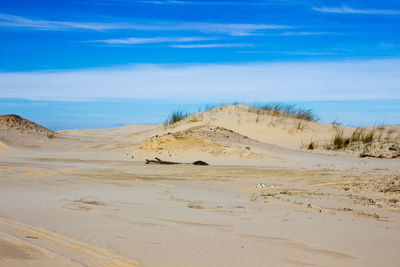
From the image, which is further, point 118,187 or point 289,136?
point 289,136

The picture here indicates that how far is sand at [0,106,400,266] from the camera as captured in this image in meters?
3.45

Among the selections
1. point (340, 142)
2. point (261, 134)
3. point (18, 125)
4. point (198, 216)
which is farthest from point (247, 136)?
point (198, 216)

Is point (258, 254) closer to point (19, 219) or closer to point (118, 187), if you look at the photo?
point (19, 219)

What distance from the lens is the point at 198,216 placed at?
15.9ft

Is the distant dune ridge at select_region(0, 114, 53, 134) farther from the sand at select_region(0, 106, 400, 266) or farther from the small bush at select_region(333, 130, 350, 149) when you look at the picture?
the small bush at select_region(333, 130, 350, 149)

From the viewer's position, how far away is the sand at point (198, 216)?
345 centimetres

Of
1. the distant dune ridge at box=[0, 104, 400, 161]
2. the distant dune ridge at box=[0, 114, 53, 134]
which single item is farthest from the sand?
the distant dune ridge at box=[0, 114, 53, 134]

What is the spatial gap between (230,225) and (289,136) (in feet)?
49.3

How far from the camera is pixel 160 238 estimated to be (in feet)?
12.9

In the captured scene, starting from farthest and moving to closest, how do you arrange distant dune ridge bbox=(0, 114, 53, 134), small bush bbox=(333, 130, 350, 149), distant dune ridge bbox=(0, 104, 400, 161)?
distant dune ridge bbox=(0, 114, 53, 134), small bush bbox=(333, 130, 350, 149), distant dune ridge bbox=(0, 104, 400, 161)

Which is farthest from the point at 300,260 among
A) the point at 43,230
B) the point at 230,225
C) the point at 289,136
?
→ the point at 289,136

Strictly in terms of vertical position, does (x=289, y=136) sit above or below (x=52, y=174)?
above

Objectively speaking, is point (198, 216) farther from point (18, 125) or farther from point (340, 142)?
point (18, 125)

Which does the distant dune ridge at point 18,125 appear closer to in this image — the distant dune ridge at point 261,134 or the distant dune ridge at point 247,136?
the distant dune ridge at point 247,136
